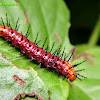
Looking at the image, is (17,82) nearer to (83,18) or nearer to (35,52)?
(35,52)

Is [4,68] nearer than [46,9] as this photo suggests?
Yes

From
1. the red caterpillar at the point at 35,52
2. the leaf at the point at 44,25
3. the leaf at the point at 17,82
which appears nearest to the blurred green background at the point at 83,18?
the leaf at the point at 44,25

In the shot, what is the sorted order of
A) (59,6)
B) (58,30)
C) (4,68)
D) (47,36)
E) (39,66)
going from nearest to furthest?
(4,68)
(39,66)
(47,36)
(58,30)
(59,6)

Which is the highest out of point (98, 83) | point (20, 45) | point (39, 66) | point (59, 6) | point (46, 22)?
point (59, 6)

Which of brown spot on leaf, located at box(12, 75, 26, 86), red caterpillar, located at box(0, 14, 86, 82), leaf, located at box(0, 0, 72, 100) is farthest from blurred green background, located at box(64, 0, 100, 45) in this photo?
brown spot on leaf, located at box(12, 75, 26, 86)

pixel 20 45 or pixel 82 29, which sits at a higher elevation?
pixel 20 45

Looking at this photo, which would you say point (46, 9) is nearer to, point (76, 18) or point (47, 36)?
point (47, 36)

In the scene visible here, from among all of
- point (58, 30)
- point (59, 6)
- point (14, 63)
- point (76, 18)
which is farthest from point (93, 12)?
point (14, 63)

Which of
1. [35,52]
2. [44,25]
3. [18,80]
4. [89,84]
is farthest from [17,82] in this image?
[89,84]
